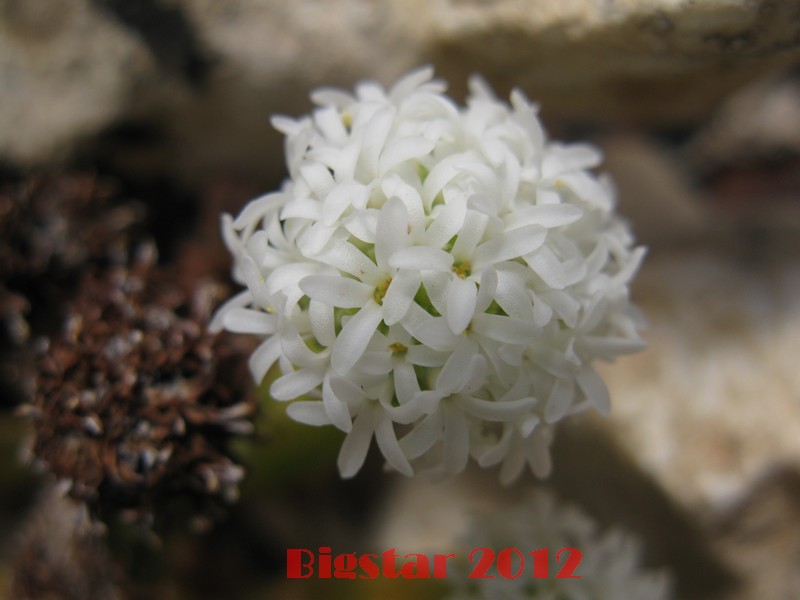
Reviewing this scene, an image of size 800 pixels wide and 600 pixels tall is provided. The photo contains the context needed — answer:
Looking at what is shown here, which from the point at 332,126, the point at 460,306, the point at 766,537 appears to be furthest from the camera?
the point at 766,537

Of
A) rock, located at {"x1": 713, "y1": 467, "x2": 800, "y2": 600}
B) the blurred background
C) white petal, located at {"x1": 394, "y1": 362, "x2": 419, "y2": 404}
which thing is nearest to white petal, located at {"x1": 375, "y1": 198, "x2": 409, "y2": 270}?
white petal, located at {"x1": 394, "y1": 362, "x2": 419, "y2": 404}

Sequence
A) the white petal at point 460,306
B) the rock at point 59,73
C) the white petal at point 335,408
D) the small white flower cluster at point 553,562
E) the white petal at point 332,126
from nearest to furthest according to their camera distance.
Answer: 1. the white petal at point 460,306
2. the white petal at point 335,408
3. the white petal at point 332,126
4. the small white flower cluster at point 553,562
5. the rock at point 59,73

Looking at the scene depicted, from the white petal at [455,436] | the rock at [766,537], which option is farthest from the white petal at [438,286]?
the rock at [766,537]

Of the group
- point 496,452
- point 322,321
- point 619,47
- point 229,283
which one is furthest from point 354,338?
point 619,47

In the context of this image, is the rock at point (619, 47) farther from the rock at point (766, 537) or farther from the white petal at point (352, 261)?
the rock at point (766, 537)

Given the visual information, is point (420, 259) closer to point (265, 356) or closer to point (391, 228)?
point (391, 228)

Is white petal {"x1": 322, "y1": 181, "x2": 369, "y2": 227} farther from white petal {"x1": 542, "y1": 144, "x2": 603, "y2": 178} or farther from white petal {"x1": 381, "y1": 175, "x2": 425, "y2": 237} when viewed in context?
white petal {"x1": 542, "y1": 144, "x2": 603, "y2": 178}

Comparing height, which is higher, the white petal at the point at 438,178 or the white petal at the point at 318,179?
the white petal at the point at 318,179

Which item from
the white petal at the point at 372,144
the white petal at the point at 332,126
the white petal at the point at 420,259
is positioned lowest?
the white petal at the point at 420,259
